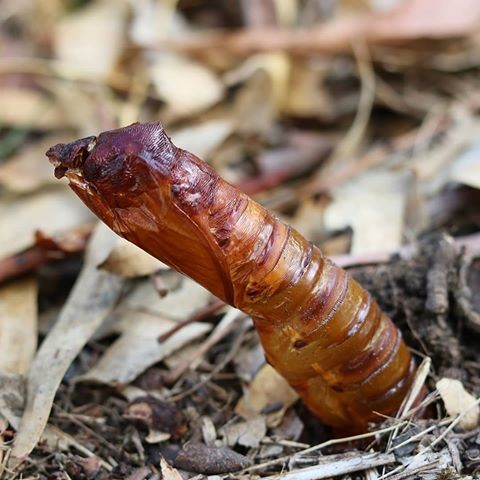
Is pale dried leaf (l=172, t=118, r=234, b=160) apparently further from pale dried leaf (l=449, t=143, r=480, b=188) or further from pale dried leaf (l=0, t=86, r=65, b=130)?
pale dried leaf (l=449, t=143, r=480, b=188)

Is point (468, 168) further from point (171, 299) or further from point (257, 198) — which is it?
point (171, 299)

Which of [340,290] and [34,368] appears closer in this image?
[340,290]

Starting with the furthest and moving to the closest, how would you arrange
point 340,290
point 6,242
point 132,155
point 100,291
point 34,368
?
point 6,242 < point 100,291 < point 34,368 < point 340,290 < point 132,155

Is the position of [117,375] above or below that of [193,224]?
below

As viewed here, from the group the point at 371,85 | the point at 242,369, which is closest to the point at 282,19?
the point at 371,85

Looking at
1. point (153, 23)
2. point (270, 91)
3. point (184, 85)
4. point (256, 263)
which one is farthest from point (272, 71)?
point (256, 263)

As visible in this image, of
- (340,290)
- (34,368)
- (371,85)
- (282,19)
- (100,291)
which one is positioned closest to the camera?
(340,290)

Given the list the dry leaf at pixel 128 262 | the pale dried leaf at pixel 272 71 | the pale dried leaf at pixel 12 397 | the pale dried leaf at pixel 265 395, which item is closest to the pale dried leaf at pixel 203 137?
the pale dried leaf at pixel 272 71

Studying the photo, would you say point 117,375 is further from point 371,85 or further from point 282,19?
point 282,19
